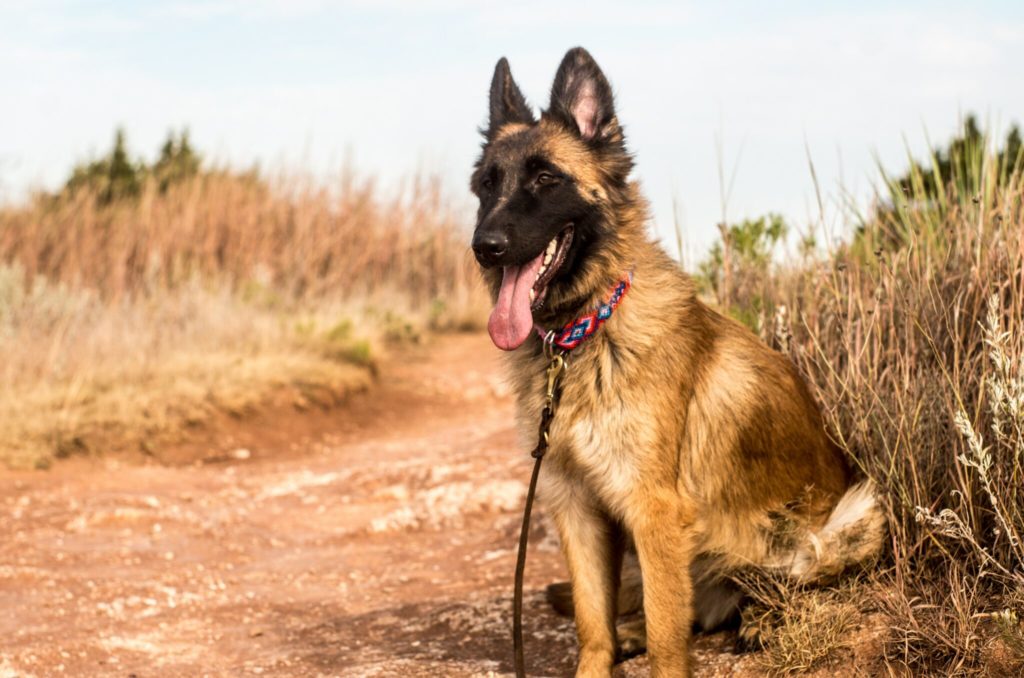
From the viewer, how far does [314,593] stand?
22.1 ft

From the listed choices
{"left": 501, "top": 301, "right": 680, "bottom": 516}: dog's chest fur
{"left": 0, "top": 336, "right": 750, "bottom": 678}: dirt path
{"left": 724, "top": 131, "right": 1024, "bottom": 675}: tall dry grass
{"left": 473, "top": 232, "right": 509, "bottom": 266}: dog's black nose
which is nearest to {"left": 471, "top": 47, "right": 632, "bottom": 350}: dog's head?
{"left": 473, "top": 232, "right": 509, "bottom": 266}: dog's black nose

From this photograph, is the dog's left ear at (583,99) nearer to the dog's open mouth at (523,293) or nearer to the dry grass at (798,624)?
the dog's open mouth at (523,293)

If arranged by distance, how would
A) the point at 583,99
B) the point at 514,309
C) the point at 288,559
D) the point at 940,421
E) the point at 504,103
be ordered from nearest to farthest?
the point at 514,309 → the point at 583,99 → the point at 940,421 → the point at 504,103 → the point at 288,559

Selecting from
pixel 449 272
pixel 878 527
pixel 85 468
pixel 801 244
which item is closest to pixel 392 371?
pixel 85 468

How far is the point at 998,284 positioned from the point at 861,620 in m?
1.66

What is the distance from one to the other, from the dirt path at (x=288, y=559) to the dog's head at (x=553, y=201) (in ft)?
5.56

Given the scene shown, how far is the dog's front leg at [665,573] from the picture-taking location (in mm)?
4023

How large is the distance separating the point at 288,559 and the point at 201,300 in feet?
24.7

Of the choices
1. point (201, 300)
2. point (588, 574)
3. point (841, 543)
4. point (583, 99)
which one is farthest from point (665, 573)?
point (201, 300)

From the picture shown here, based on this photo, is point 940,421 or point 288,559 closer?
point 940,421

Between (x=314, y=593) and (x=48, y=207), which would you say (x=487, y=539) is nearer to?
(x=314, y=593)

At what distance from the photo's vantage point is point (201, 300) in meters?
Result: 14.4

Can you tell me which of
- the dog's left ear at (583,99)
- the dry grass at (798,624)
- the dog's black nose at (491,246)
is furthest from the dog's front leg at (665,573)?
the dog's left ear at (583,99)

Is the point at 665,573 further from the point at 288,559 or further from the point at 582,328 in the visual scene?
the point at 288,559
